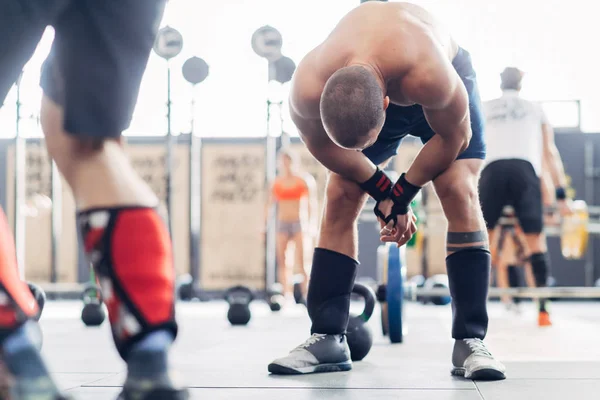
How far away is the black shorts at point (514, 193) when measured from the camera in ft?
13.2

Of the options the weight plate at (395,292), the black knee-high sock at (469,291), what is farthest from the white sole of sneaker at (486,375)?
the weight plate at (395,292)

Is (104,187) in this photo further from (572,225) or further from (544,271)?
(572,225)

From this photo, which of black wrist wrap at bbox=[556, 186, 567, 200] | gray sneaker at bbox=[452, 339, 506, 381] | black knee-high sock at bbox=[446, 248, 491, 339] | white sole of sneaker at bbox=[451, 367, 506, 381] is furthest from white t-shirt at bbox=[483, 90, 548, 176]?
white sole of sneaker at bbox=[451, 367, 506, 381]

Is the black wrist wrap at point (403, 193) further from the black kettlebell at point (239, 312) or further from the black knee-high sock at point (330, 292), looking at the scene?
the black kettlebell at point (239, 312)

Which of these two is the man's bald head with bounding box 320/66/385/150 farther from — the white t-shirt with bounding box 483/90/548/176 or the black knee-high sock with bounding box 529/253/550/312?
the black knee-high sock with bounding box 529/253/550/312

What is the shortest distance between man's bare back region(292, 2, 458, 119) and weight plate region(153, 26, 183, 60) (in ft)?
8.73

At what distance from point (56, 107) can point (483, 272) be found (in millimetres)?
1363

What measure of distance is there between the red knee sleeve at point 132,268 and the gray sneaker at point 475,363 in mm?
1140

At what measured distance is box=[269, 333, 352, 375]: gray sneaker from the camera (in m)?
1.95

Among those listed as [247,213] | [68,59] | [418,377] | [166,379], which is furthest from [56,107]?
[247,213]

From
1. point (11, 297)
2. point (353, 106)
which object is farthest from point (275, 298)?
point (11, 297)

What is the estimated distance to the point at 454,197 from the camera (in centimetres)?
202

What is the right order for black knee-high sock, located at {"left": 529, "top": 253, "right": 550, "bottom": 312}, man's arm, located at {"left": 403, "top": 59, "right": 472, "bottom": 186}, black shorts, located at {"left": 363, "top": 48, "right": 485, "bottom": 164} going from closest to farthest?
man's arm, located at {"left": 403, "top": 59, "right": 472, "bottom": 186}, black shorts, located at {"left": 363, "top": 48, "right": 485, "bottom": 164}, black knee-high sock, located at {"left": 529, "top": 253, "right": 550, "bottom": 312}

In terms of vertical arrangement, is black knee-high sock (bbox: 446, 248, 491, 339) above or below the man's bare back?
below
